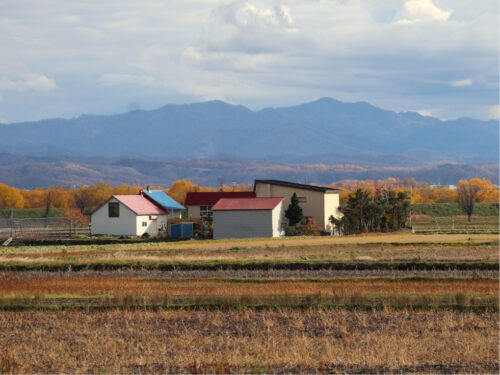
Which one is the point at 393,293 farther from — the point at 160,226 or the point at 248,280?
the point at 160,226

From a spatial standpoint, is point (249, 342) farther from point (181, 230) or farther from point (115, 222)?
point (115, 222)

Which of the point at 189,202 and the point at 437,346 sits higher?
the point at 189,202

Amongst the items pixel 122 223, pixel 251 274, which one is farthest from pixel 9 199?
pixel 251 274

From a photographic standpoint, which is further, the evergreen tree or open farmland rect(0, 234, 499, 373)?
the evergreen tree

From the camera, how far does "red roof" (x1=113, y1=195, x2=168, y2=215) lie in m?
70.1

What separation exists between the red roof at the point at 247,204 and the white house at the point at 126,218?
375 inches

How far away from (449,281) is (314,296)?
7.58 metres

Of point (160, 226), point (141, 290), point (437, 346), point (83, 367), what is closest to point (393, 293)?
point (437, 346)

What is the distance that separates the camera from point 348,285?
87.1ft

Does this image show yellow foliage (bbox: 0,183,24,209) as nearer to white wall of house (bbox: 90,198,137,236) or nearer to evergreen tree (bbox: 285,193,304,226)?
white wall of house (bbox: 90,198,137,236)

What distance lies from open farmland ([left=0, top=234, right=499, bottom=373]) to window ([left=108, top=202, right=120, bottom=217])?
33.9 m

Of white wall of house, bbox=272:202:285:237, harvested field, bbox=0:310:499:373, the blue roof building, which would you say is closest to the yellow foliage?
the blue roof building

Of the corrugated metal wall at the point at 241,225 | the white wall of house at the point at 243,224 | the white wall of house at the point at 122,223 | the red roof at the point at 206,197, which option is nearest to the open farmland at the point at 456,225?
the white wall of house at the point at 243,224

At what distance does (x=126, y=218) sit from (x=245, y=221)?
13286 millimetres
